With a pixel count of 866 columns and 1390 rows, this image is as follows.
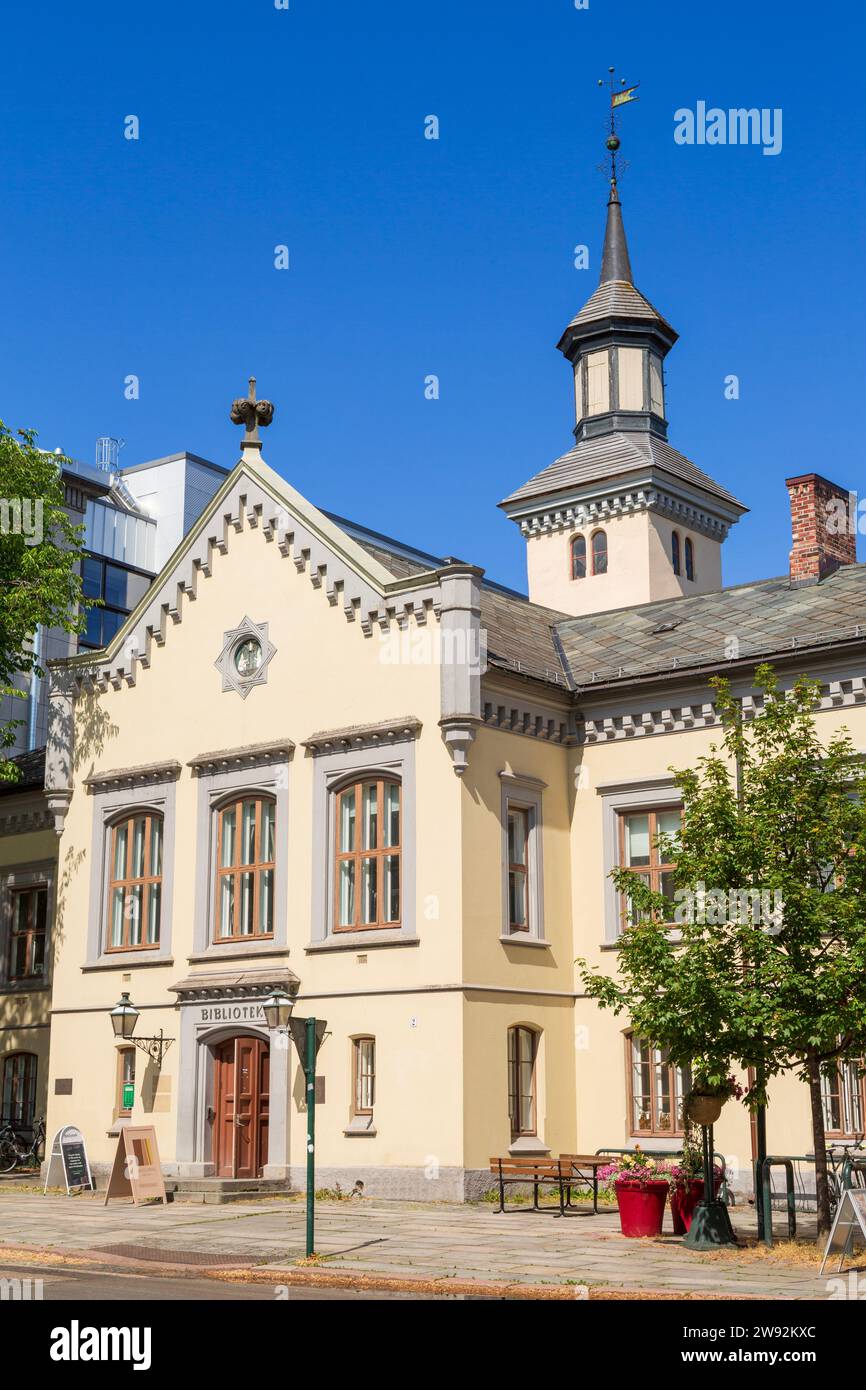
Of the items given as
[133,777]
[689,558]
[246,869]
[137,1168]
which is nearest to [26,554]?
[133,777]

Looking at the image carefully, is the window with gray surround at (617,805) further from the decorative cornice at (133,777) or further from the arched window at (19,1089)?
the arched window at (19,1089)

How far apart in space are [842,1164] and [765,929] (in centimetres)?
584

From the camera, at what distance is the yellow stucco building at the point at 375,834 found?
2520 cm

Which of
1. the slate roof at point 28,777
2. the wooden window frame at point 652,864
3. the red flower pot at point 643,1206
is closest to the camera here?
the red flower pot at point 643,1206

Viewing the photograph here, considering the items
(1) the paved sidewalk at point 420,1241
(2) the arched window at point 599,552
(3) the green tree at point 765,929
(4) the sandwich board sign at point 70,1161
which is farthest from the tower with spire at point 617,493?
(3) the green tree at point 765,929

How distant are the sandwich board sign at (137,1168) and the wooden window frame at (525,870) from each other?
6853mm

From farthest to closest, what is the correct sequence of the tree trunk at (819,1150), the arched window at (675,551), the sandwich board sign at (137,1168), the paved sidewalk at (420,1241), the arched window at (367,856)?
1. the arched window at (675,551)
2. the arched window at (367,856)
3. the sandwich board sign at (137,1168)
4. the tree trunk at (819,1150)
5. the paved sidewalk at (420,1241)

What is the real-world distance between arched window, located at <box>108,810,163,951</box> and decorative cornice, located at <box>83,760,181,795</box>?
0.61 metres

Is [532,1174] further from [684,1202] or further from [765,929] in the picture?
[765,929]

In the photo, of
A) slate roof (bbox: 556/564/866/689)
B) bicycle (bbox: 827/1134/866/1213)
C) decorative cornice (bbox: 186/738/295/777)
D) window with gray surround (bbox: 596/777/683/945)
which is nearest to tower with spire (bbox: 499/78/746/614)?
slate roof (bbox: 556/564/866/689)

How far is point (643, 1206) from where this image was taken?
62.0 feet

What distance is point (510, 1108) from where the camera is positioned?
25.5 m

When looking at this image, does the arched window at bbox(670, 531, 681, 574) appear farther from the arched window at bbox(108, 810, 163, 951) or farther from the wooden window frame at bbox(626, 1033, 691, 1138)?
the wooden window frame at bbox(626, 1033, 691, 1138)
